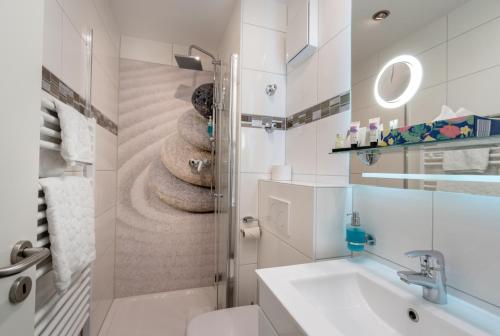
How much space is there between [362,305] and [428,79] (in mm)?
836

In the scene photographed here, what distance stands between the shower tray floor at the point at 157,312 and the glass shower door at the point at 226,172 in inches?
16.1

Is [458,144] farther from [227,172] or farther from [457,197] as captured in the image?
[227,172]

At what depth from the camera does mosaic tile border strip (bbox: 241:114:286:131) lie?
1532 mm

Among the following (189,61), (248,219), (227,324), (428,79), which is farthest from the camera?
(189,61)

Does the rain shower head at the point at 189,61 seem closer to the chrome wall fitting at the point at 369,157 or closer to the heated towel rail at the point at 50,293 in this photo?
the heated towel rail at the point at 50,293

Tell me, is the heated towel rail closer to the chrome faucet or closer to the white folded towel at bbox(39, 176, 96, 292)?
the white folded towel at bbox(39, 176, 96, 292)

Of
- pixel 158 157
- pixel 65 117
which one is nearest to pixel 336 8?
pixel 65 117

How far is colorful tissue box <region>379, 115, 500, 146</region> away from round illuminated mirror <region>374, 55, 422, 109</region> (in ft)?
0.64

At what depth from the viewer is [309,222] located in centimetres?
98

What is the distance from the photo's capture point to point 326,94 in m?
1.21

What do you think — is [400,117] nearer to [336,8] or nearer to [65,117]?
[336,8]

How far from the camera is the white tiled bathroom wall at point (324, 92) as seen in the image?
1.10 m

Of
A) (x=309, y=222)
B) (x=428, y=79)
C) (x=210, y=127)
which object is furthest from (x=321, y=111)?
(x=210, y=127)

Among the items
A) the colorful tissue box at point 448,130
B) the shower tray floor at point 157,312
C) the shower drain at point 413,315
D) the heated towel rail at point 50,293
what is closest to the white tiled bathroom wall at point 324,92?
the colorful tissue box at point 448,130
